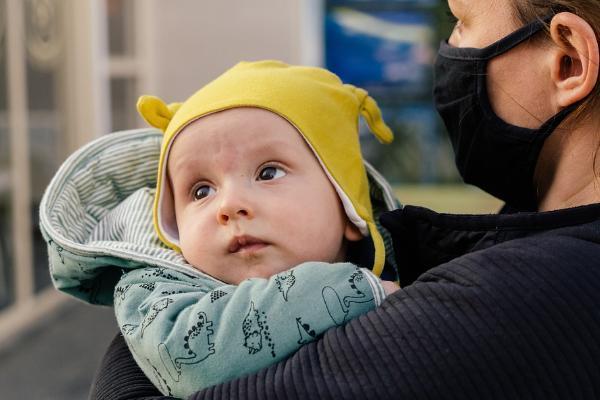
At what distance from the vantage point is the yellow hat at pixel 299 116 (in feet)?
5.11

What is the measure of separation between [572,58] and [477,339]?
529 millimetres

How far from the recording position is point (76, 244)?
1563 millimetres

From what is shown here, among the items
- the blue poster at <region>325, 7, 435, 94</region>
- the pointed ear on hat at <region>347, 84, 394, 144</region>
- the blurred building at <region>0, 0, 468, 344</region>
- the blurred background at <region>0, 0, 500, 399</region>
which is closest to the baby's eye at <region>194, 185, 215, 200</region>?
the pointed ear on hat at <region>347, 84, 394, 144</region>

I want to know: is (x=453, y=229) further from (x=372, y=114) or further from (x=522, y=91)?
(x=372, y=114)

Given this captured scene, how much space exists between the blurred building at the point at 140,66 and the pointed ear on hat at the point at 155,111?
4067mm

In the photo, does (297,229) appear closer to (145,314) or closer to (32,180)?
(145,314)

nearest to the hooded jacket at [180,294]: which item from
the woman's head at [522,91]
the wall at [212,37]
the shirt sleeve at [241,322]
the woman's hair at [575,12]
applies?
the shirt sleeve at [241,322]

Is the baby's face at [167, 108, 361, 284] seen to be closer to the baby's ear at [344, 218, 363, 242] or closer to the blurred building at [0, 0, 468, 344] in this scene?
the baby's ear at [344, 218, 363, 242]

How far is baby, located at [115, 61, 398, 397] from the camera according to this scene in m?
1.28

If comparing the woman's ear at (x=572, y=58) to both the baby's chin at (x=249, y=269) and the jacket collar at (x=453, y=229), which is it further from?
the baby's chin at (x=249, y=269)

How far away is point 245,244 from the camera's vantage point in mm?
1464

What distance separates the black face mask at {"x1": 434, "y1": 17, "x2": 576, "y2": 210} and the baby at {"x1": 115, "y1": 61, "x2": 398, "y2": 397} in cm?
19

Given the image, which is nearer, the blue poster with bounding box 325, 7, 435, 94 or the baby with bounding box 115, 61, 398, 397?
the baby with bounding box 115, 61, 398, 397

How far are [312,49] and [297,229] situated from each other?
22.4 feet
